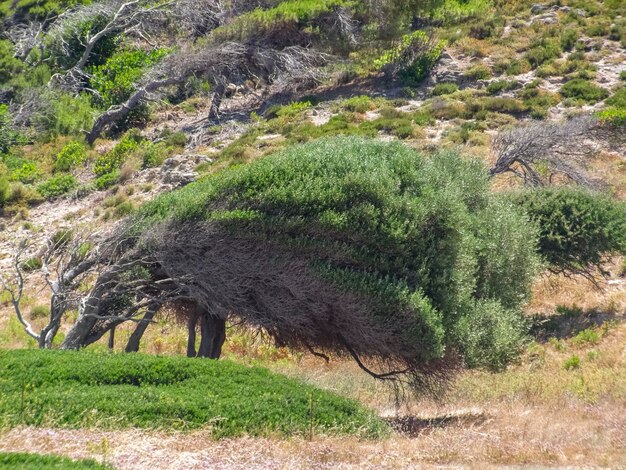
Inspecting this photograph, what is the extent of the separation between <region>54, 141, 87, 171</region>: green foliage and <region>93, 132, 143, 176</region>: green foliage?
2.59 ft

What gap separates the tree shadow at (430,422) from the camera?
36.4 ft

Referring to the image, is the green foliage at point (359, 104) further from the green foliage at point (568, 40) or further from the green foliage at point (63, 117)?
the green foliage at point (63, 117)

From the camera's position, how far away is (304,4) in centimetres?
3694

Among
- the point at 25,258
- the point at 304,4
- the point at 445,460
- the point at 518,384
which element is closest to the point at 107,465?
the point at 445,460

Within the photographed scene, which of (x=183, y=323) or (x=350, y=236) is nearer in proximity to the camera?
(x=350, y=236)

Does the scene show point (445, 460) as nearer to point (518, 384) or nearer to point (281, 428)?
point (281, 428)

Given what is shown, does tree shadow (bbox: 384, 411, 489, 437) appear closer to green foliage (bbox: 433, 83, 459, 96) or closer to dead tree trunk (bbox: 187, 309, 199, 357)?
dead tree trunk (bbox: 187, 309, 199, 357)

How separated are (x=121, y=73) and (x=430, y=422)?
2876cm

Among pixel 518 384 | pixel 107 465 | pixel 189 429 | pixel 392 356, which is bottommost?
pixel 518 384

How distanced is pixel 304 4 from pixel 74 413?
3082cm

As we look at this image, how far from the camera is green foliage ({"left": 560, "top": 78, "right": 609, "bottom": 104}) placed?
2950 cm

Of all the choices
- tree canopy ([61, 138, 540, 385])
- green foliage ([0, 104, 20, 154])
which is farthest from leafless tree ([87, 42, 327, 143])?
tree canopy ([61, 138, 540, 385])

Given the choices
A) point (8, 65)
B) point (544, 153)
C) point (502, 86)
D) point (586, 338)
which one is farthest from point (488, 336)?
point (8, 65)

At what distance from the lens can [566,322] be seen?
1778 cm
